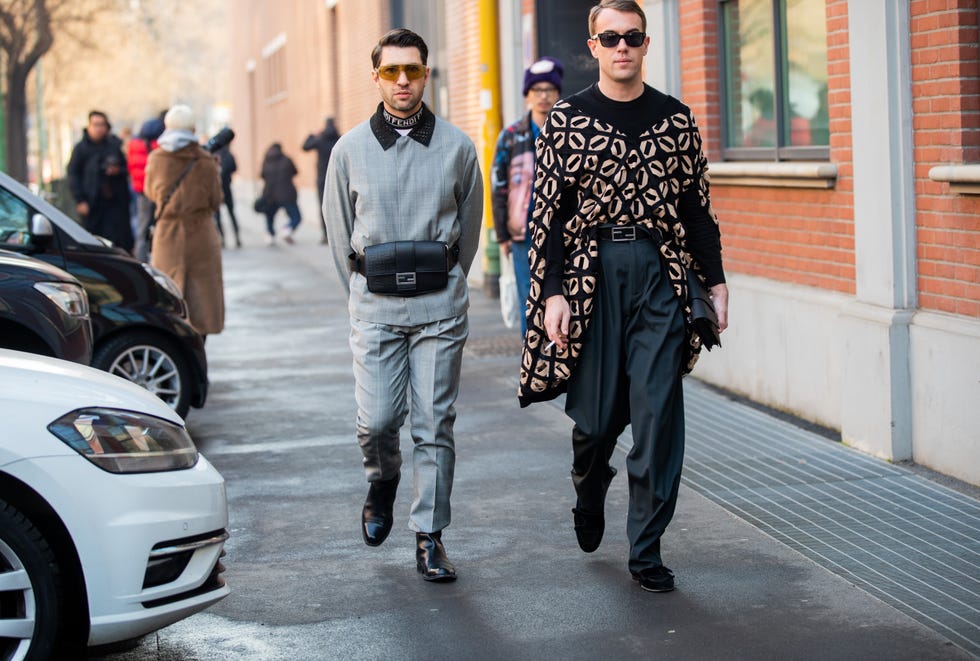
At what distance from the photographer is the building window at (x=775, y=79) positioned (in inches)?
351

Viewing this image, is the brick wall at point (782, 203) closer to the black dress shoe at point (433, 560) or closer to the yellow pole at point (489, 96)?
the black dress shoe at point (433, 560)

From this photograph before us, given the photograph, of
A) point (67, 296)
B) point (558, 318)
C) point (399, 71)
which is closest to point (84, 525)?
point (558, 318)

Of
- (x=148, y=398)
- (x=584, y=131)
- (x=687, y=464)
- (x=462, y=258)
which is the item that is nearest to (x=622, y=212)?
(x=584, y=131)

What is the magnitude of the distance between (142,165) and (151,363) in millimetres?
7201

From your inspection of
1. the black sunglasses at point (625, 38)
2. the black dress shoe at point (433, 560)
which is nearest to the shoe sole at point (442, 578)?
the black dress shoe at point (433, 560)

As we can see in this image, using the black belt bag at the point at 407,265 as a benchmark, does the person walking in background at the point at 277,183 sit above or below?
above

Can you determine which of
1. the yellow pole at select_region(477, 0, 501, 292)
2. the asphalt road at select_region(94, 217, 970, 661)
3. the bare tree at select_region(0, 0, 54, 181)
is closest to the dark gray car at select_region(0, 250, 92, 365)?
the asphalt road at select_region(94, 217, 970, 661)

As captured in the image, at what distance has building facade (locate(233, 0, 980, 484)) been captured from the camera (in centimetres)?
703

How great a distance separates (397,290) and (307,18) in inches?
1232

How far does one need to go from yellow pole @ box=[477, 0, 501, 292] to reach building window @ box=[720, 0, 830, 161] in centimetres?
514

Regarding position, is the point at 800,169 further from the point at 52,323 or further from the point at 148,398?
the point at 148,398

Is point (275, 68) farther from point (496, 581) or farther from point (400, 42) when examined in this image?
point (496, 581)

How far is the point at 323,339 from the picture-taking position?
13398 mm

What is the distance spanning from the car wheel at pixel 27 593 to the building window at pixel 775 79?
5.66 meters
